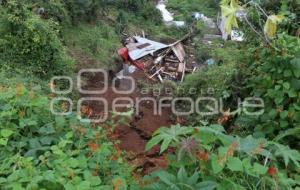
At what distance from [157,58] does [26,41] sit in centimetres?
695

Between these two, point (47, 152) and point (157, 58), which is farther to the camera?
point (157, 58)

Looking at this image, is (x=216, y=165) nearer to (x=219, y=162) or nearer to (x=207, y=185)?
(x=219, y=162)

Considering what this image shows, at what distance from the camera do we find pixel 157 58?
15680 mm

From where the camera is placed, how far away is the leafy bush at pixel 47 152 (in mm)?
2492

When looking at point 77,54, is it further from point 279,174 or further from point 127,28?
point 279,174

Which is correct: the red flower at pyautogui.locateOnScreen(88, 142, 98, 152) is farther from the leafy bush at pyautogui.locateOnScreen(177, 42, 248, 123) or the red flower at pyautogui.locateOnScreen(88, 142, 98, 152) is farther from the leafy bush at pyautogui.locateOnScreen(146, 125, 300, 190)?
the leafy bush at pyautogui.locateOnScreen(177, 42, 248, 123)

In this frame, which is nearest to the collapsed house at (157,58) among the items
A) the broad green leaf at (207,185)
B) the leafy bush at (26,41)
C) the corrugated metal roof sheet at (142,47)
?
the corrugated metal roof sheet at (142,47)

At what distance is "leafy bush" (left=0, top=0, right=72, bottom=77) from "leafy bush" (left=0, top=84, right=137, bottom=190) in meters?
6.07

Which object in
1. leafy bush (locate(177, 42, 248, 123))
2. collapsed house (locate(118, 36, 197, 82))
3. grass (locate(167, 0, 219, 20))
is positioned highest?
grass (locate(167, 0, 219, 20))

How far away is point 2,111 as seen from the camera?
3.23m

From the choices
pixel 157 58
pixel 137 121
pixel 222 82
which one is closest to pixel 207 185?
pixel 222 82

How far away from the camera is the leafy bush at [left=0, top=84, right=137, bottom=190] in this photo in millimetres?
2492

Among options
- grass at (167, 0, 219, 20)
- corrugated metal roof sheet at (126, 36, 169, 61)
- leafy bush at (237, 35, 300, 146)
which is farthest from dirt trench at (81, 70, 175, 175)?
grass at (167, 0, 219, 20)

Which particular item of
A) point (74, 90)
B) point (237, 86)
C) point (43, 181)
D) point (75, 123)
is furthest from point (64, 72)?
point (43, 181)
